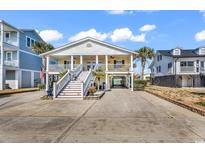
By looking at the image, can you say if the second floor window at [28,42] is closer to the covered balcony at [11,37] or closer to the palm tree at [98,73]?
the covered balcony at [11,37]

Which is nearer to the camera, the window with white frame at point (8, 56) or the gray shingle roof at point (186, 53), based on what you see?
the window with white frame at point (8, 56)

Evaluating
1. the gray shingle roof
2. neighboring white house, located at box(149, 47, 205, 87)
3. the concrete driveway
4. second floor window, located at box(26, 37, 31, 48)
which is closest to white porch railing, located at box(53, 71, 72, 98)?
the concrete driveway

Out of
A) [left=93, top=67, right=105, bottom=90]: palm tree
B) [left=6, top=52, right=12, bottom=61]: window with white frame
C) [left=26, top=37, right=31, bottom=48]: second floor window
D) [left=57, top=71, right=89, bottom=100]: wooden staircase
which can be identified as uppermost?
[left=26, top=37, right=31, bottom=48]: second floor window

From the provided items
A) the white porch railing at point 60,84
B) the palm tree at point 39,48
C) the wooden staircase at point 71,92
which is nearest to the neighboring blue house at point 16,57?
the palm tree at point 39,48

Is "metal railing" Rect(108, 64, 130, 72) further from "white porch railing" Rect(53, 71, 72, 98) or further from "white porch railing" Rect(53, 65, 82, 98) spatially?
"white porch railing" Rect(53, 71, 72, 98)

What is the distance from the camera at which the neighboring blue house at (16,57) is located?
88.8 feet

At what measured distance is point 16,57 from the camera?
3070 centimetres

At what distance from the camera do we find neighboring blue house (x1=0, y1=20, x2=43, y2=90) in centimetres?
2708

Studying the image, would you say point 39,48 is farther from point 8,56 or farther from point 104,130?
point 104,130

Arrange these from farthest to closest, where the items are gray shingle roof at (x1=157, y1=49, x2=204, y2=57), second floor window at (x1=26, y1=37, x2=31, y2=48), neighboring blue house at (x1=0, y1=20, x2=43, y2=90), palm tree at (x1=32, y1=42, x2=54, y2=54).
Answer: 1. gray shingle roof at (x1=157, y1=49, x2=204, y2=57)
2. palm tree at (x1=32, y1=42, x2=54, y2=54)
3. second floor window at (x1=26, y1=37, x2=31, y2=48)
4. neighboring blue house at (x1=0, y1=20, x2=43, y2=90)

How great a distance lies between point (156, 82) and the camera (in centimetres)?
4641
